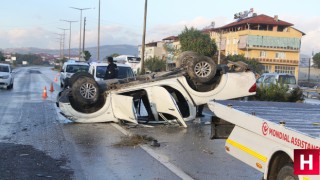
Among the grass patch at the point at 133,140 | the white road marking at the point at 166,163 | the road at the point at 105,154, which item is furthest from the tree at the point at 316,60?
the white road marking at the point at 166,163

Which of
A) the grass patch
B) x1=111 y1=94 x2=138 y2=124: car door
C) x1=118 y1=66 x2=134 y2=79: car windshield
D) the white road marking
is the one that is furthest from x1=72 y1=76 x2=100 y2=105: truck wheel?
x1=118 y1=66 x2=134 y2=79: car windshield

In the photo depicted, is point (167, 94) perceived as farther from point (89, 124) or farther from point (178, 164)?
point (178, 164)

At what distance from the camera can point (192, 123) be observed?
13.9 m

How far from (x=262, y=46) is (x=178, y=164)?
85637 mm

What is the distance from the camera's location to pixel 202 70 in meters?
12.8

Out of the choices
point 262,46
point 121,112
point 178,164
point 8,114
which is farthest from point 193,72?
point 262,46

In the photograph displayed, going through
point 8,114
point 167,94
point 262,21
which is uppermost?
point 262,21

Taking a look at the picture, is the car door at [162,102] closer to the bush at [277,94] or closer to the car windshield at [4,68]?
the bush at [277,94]

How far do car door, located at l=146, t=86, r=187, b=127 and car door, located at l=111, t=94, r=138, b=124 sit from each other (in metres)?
0.58

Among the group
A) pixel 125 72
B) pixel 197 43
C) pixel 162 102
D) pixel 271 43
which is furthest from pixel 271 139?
pixel 271 43

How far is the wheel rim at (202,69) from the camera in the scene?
505 inches

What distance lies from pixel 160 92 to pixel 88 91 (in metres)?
1.91

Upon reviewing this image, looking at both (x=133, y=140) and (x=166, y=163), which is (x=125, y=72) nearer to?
(x=133, y=140)

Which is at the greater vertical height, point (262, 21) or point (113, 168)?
point (262, 21)
